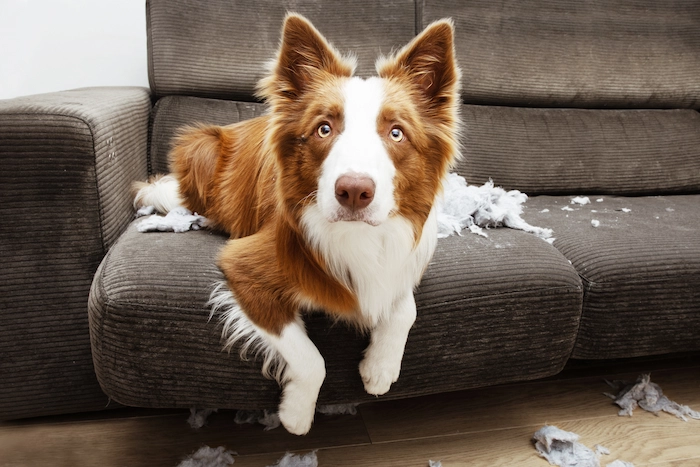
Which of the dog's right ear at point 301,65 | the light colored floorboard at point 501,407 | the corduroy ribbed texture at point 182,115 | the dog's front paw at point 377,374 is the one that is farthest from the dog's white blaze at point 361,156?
the corduroy ribbed texture at point 182,115

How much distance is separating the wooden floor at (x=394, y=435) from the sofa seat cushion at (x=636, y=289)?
0.32 m

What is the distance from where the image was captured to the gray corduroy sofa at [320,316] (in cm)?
141

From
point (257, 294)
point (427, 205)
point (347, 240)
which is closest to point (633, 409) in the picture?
point (427, 205)

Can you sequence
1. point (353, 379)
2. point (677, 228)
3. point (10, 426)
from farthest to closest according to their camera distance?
point (677, 228), point (10, 426), point (353, 379)

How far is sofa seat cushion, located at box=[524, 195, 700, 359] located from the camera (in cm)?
169

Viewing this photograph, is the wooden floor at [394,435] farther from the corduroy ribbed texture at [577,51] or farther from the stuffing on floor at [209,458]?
the corduroy ribbed texture at [577,51]

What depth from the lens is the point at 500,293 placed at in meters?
1.54

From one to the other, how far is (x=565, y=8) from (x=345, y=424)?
2.36m

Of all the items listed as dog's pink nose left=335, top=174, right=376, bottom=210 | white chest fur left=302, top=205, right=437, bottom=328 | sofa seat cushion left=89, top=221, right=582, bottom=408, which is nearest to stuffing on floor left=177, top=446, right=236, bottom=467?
sofa seat cushion left=89, top=221, right=582, bottom=408

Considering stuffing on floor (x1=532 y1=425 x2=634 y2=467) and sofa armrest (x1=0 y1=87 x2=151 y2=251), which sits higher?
sofa armrest (x1=0 y1=87 x2=151 y2=251)

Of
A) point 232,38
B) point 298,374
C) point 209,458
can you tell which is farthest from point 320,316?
point 232,38

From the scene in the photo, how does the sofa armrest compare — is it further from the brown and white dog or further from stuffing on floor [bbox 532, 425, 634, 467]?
stuffing on floor [bbox 532, 425, 634, 467]

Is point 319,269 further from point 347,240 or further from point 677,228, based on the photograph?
point 677,228

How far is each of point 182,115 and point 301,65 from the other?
3.72 ft
